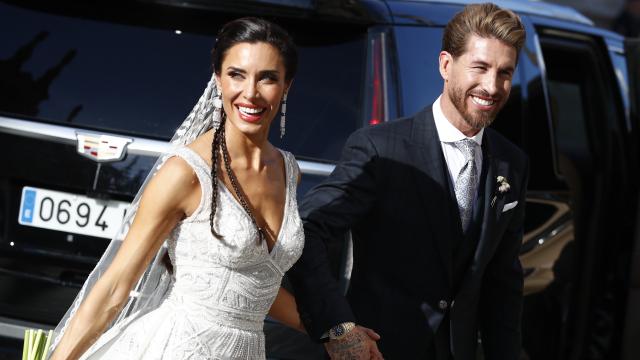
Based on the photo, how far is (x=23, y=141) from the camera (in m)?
4.40

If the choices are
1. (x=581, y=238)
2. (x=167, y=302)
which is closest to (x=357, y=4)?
(x=167, y=302)

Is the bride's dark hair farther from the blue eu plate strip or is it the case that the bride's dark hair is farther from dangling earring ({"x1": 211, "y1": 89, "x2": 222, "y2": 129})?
the blue eu plate strip

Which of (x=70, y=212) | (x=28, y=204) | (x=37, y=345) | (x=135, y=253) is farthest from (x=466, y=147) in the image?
(x=28, y=204)

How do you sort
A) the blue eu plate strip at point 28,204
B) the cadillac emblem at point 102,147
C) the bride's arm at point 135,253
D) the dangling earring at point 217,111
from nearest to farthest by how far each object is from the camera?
1. the bride's arm at point 135,253
2. the dangling earring at point 217,111
3. the cadillac emblem at point 102,147
4. the blue eu plate strip at point 28,204

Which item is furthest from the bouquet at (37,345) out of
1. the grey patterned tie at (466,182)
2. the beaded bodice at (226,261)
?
the grey patterned tie at (466,182)

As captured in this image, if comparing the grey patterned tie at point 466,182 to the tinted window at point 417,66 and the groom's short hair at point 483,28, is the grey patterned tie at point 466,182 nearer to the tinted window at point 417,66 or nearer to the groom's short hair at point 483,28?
the groom's short hair at point 483,28

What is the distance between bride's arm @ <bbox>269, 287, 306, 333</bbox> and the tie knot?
64 cm

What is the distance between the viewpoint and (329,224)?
352cm

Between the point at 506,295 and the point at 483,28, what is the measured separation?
0.82 meters

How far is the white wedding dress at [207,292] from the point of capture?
312cm

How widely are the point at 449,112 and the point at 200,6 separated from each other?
120cm

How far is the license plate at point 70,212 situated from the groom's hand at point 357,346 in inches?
47.3

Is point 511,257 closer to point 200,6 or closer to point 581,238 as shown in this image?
point 200,6

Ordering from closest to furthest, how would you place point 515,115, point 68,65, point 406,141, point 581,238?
point 406,141 < point 68,65 < point 515,115 < point 581,238
